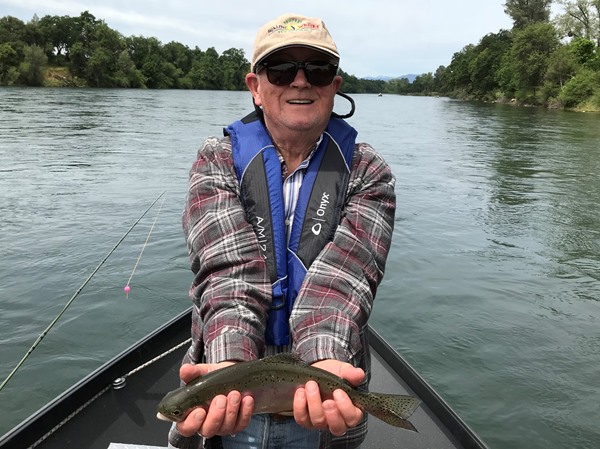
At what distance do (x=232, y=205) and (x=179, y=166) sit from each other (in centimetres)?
1645

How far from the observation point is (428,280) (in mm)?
8961

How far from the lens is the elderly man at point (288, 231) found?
6.63ft

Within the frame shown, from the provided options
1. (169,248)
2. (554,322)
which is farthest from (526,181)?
(169,248)

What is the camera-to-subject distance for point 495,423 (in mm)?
5449

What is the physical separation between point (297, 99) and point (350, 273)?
0.79 m

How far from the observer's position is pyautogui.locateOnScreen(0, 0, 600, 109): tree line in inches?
2532

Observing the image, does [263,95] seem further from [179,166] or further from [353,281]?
[179,166]

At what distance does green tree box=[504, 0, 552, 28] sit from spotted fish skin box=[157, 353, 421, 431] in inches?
4027

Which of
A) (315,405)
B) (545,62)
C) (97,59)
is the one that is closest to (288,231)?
(315,405)

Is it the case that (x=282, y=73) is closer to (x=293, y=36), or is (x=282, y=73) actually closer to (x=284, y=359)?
(x=293, y=36)

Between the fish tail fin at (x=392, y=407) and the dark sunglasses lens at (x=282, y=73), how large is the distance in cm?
135

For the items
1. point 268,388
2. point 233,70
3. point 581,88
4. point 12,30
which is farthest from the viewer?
point 233,70

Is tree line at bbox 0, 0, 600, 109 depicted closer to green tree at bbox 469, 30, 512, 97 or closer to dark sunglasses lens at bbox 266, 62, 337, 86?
green tree at bbox 469, 30, 512, 97

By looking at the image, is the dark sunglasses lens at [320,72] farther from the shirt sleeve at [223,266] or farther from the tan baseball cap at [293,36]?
the shirt sleeve at [223,266]
